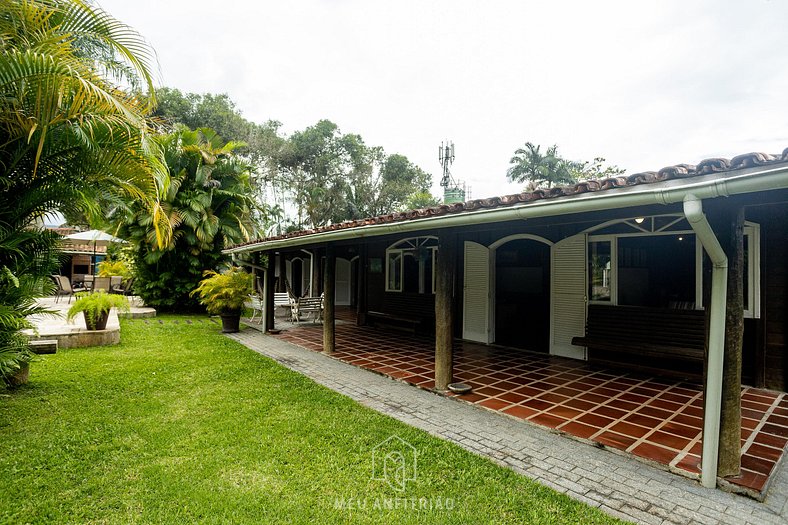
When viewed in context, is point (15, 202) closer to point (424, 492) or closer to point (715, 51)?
point (424, 492)

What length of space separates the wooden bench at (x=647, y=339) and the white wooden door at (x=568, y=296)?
0.24 meters

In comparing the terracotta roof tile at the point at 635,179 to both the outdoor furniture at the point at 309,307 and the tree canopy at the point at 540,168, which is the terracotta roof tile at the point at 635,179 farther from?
the tree canopy at the point at 540,168

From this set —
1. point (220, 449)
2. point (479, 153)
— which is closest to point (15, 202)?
point (220, 449)

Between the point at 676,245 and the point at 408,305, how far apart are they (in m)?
5.62

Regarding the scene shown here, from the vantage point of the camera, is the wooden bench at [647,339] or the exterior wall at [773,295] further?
the wooden bench at [647,339]

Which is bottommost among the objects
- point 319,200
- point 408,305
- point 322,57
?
point 408,305

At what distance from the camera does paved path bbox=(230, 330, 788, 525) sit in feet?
8.29

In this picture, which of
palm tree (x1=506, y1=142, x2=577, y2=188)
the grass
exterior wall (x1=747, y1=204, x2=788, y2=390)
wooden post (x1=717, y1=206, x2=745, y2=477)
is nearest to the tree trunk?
wooden post (x1=717, y1=206, x2=745, y2=477)

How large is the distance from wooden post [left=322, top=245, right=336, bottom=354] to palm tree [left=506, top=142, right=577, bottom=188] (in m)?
22.0

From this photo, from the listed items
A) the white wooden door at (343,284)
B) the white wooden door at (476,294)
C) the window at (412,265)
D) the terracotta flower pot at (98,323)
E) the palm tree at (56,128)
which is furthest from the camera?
the white wooden door at (343,284)

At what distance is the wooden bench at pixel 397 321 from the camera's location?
8891mm

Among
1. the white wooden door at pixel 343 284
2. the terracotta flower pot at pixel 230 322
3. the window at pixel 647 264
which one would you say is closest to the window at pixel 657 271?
the window at pixel 647 264

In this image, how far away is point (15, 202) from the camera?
3812 millimetres

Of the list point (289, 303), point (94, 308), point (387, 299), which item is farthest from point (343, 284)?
point (94, 308)
